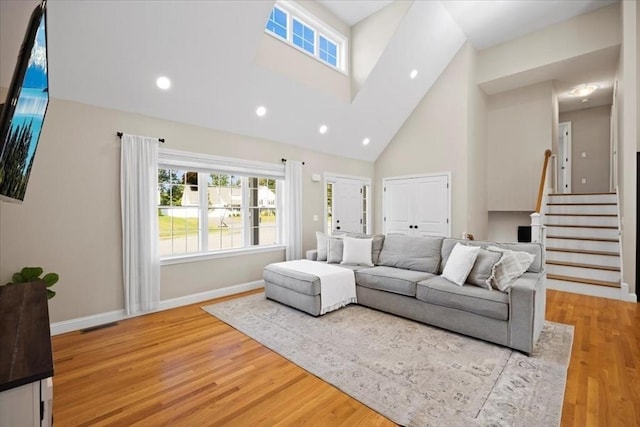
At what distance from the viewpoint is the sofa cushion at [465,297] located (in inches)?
105

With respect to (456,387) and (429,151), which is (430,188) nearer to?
(429,151)

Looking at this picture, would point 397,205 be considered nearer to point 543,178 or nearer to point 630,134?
point 543,178

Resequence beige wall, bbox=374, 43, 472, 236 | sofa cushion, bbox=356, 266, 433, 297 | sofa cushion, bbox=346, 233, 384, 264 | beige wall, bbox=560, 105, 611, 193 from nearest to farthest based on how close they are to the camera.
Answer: sofa cushion, bbox=356, 266, 433, 297
sofa cushion, bbox=346, 233, 384, 264
beige wall, bbox=374, 43, 472, 236
beige wall, bbox=560, 105, 611, 193

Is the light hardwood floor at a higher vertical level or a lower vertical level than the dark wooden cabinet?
lower

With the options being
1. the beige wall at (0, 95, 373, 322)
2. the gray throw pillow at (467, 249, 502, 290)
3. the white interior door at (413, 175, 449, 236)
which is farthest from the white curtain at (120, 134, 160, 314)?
the white interior door at (413, 175, 449, 236)

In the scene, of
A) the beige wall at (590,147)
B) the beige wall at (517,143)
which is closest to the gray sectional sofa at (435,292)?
the beige wall at (517,143)


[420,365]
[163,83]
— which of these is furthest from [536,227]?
[163,83]

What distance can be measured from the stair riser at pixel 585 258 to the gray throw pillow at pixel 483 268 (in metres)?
2.76

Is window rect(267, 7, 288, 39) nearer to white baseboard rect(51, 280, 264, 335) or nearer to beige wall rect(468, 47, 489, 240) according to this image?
beige wall rect(468, 47, 489, 240)

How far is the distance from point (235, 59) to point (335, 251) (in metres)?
2.80

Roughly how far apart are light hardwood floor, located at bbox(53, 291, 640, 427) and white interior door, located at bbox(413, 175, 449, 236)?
283 centimetres

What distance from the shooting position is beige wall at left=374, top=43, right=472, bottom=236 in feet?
17.9

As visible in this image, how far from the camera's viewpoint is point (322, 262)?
4.29 m

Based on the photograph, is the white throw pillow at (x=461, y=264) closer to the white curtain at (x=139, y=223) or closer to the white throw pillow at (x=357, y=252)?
the white throw pillow at (x=357, y=252)
